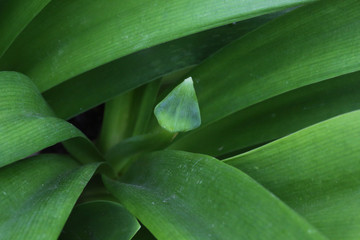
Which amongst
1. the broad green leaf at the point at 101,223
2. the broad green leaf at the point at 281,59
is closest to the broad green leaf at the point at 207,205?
the broad green leaf at the point at 101,223

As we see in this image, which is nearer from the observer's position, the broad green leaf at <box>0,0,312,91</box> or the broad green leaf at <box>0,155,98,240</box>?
the broad green leaf at <box>0,155,98,240</box>

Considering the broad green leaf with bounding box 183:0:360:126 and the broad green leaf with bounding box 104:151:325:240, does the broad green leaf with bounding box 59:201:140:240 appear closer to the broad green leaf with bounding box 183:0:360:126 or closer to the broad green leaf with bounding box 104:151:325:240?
the broad green leaf with bounding box 104:151:325:240

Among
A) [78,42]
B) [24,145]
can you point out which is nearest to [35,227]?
[24,145]

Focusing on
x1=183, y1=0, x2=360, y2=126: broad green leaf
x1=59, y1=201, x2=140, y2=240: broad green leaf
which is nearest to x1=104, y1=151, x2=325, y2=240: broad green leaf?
x1=59, y1=201, x2=140, y2=240: broad green leaf

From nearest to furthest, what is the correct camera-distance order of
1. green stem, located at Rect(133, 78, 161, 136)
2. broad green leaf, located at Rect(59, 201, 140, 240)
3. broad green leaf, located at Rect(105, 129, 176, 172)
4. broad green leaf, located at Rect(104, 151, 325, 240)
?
broad green leaf, located at Rect(104, 151, 325, 240), broad green leaf, located at Rect(59, 201, 140, 240), broad green leaf, located at Rect(105, 129, 176, 172), green stem, located at Rect(133, 78, 161, 136)

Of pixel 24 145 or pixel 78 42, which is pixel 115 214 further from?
pixel 78 42

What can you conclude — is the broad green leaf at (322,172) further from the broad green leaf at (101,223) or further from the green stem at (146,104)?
the green stem at (146,104)

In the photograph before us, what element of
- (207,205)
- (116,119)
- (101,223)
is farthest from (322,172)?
(116,119)
